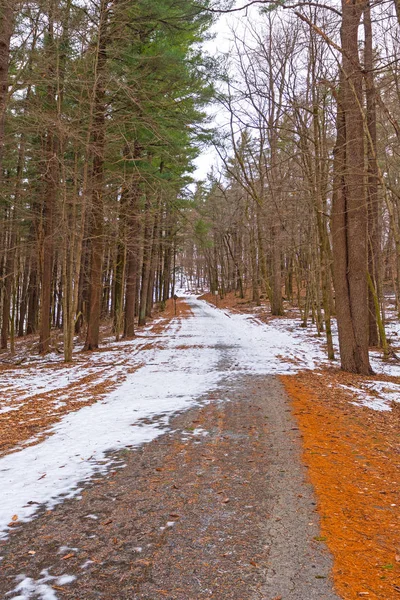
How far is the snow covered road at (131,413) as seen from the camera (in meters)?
3.70

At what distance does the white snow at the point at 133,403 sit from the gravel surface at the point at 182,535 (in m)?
0.33

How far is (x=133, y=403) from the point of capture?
6844 millimetres

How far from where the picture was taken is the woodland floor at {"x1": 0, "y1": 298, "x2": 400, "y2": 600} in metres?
2.37

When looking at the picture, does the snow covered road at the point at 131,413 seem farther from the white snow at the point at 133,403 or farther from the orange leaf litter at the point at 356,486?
the orange leaf litter at the point at 356,486

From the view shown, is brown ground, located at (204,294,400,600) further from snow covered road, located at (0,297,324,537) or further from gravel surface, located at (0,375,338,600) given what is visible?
snow covered road, located at (0,297,324,537)

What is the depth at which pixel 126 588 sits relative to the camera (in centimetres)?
230

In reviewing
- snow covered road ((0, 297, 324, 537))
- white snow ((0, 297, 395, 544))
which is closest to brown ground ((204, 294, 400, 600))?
white snow ((0, 297, 395, 544))

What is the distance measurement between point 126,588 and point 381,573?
1.53 meters

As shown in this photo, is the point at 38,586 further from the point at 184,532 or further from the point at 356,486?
the point at 356,486

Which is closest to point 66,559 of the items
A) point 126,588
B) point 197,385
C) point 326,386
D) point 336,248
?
point 126,588

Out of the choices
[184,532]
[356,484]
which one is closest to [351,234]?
[356,484]

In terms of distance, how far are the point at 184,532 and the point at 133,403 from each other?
406 cm

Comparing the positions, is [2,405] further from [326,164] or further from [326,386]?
[326,164]

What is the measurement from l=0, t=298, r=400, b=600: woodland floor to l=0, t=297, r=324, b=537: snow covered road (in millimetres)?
67
